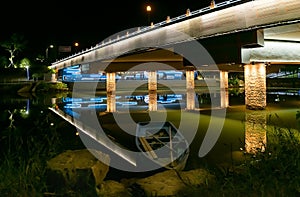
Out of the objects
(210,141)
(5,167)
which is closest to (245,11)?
(210,141)

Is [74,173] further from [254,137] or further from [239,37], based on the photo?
[239,37]

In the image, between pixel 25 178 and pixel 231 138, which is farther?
pixel 231 138

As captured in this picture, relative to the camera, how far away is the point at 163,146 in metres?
9.23

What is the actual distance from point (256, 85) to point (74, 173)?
17.9 metres

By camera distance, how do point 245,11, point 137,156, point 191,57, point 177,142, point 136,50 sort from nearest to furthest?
point 177,142, point 137,156, point 245,11, point 191,57, point 136,50

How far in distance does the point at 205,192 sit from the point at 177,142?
3.88 m

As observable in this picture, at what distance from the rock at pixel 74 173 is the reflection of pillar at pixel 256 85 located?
17.0 meters

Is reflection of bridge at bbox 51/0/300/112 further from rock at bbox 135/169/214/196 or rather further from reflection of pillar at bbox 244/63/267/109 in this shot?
rock at bbox 135/169/214/196

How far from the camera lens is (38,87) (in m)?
59.8

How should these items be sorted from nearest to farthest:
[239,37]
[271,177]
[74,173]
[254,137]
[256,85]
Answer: [271,177], [74,173], [254,137], [239,37], [256,85]

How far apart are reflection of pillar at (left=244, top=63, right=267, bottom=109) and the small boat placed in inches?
543

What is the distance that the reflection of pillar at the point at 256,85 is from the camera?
Answer: 73.8ft

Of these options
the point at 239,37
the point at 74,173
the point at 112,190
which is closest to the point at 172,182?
the point at 112,190

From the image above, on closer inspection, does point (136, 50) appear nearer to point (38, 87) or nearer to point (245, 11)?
point (245, 11)
